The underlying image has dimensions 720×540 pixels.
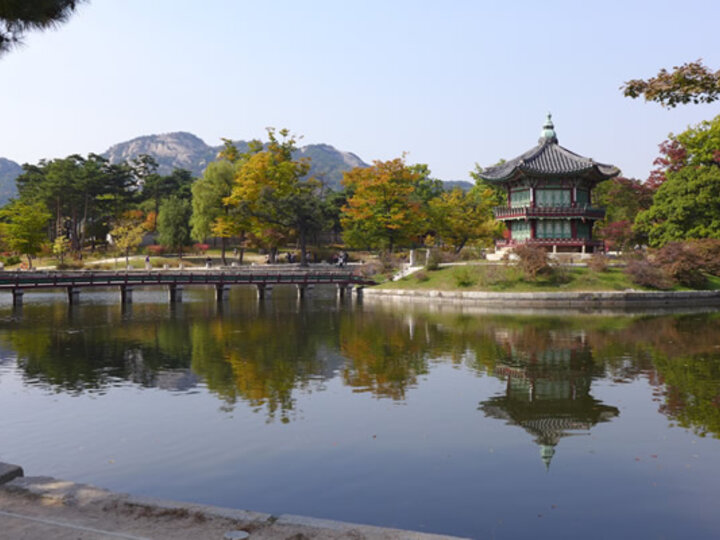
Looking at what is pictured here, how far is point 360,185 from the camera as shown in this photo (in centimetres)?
7369

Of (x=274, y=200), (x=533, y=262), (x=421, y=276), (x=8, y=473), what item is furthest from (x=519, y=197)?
(x=8, y=473)

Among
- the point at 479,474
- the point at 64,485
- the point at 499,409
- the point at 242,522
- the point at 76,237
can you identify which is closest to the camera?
the point at 242,522

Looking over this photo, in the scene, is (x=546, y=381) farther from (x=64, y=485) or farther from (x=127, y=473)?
(x=64, y=485)

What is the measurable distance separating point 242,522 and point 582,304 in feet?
143

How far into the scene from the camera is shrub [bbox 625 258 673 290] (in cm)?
5050

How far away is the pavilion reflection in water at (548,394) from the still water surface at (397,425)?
0.09 m

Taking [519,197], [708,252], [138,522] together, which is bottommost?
[138,522]

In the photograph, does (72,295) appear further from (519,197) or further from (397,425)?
(519,197)

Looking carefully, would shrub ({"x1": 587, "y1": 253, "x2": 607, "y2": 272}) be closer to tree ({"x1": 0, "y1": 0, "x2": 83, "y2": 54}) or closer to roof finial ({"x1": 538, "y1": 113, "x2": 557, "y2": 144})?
roof finial ({"x1": 538, "y1": 113, "x2": 557, "y2": 144})

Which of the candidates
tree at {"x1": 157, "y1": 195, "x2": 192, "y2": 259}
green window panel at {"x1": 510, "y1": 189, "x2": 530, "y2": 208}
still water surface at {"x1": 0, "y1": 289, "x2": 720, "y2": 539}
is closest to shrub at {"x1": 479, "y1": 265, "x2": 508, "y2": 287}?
green window panel at {"x1": 510, "y1": 189, "x2": 530, "y2": 208}

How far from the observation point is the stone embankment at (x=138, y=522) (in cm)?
791

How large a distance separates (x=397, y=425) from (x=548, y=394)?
18.0ft

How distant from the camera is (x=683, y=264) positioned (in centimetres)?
5128

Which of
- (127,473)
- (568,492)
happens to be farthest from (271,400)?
(568,492)
